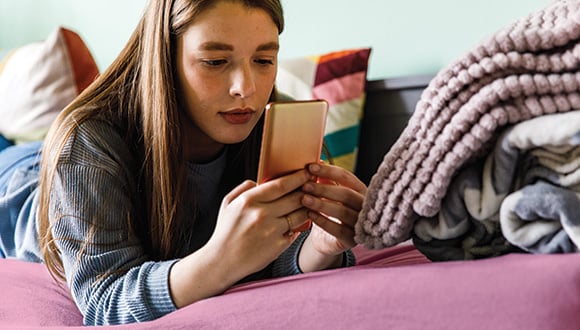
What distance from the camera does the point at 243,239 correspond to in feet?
2.45

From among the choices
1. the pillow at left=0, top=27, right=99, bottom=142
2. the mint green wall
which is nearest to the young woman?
the mint green wall

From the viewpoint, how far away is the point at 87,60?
6.06 ft

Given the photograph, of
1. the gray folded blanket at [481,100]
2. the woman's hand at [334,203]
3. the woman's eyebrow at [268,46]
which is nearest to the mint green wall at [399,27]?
the woman's eyebrow at [268,46]

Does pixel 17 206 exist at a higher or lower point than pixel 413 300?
lower

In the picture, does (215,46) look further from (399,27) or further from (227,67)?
(399,27)

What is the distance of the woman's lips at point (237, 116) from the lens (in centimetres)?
98

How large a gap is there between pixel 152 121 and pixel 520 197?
539 millimetres

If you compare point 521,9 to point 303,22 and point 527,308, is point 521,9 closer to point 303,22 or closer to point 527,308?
point 303,22

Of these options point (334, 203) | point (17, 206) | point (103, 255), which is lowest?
point (17, 206)

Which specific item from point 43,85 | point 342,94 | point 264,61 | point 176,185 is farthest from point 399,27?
point 43,85

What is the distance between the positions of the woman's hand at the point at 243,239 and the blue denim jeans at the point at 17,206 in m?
0.58

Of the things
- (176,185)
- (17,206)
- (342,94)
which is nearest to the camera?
(176,185)

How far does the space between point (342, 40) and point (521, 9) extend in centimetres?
42

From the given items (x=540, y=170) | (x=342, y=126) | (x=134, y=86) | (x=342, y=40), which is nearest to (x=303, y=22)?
(x=342, y=40)
